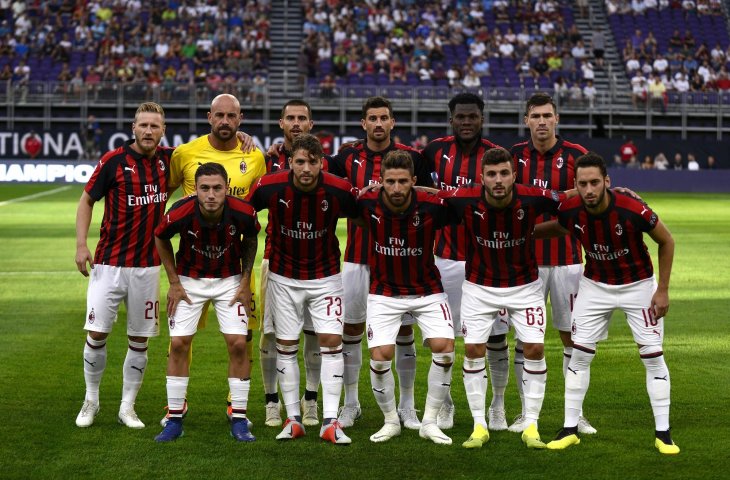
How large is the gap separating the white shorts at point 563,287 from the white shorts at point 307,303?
158 centimetres

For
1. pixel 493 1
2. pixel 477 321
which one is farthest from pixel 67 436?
pixel 493 1

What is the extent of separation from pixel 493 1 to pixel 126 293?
38.7m

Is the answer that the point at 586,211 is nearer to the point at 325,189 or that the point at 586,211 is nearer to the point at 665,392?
the point at 665,392

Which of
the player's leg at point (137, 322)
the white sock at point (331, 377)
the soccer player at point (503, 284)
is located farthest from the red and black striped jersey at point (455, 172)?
the player's leg at point (137, 322)

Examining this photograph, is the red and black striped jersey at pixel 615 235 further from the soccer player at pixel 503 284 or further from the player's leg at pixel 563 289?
the player's leg at pixel 563 289

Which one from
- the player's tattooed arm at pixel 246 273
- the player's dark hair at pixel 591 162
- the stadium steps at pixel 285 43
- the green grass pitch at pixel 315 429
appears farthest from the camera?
the stadium steps at pixel 285 43

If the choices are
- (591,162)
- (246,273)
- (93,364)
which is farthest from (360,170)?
(93,364)

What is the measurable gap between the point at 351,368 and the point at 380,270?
891mm

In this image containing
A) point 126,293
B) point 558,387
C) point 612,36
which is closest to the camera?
point 126,293

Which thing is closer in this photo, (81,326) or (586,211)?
(586,211)

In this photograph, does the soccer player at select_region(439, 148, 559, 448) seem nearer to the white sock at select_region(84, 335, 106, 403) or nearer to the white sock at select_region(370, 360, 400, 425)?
the white sock at select_region(370, 360, 400, 425)

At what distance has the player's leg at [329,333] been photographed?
7934 millimetres

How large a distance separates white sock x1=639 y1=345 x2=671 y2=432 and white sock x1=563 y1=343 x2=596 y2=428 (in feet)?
1.27

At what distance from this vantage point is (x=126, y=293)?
27.1 feet
